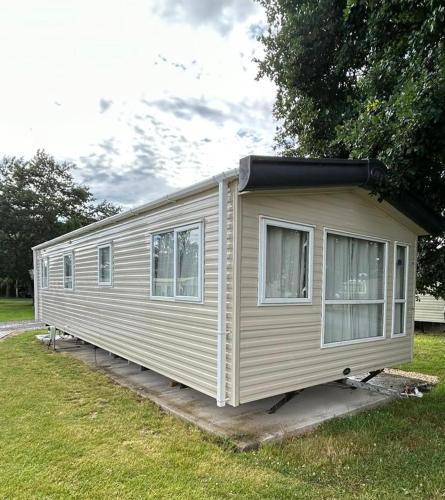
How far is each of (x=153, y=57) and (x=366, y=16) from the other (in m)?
4.53

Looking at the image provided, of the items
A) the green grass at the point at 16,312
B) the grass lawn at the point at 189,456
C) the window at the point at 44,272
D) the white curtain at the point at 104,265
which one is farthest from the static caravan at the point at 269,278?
the green grass at the point at 16,312

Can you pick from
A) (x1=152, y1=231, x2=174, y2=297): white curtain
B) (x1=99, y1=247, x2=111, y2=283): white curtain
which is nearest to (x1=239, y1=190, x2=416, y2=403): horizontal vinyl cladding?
(x1=152, y1=231, x2=174, y2=297): white curtain

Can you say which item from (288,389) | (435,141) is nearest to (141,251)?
(288,389)

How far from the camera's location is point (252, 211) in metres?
→ 3.98

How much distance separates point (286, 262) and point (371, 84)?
3.57 meters

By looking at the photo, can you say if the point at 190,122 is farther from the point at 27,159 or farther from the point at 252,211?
the point at 27,159

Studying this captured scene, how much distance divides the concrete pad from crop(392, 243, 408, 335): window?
127 cm

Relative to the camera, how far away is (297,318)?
174 inches

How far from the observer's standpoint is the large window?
4.52 metres

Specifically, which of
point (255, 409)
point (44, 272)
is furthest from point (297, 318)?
point (44, 272)

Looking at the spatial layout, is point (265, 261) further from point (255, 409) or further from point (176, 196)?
point (255, 409)

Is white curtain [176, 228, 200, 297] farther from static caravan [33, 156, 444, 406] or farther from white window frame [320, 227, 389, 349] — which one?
white window frame [320, 227, 389, 349]

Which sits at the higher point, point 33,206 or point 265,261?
point 33,206

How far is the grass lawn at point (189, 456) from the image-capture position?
2893mm
